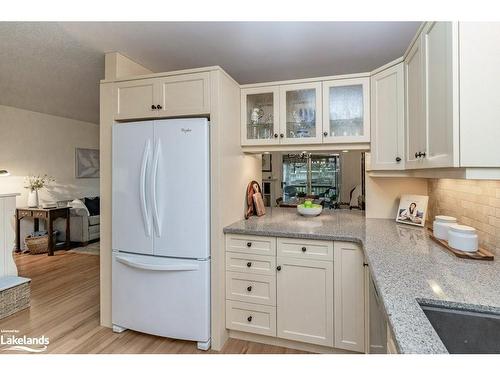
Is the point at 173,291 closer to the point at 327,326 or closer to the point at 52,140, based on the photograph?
the point at 327,326

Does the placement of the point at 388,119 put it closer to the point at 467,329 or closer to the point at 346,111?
the point at 346,111

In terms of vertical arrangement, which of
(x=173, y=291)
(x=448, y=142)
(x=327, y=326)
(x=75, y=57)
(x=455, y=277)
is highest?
(x=75, y=57)

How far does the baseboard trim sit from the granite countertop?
813mm

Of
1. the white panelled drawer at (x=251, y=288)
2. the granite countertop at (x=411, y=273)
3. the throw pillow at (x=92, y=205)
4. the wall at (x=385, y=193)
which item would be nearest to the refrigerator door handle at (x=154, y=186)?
the granite countertop at (x=411, y=273)

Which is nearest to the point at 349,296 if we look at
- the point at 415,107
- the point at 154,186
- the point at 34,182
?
the point at 415,107

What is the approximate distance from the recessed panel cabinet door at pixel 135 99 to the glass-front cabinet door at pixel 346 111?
139 centimetres

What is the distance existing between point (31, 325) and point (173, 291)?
1.41 meters

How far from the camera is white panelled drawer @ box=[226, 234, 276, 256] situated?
204cm

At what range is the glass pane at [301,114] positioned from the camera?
2.31m

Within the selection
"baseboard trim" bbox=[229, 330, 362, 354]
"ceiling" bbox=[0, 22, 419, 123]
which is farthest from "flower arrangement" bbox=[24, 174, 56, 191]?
"baseboard trim" bbox=[229, 330, 362, 354]

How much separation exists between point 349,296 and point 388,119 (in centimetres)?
131

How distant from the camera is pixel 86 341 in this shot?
6.97 ft

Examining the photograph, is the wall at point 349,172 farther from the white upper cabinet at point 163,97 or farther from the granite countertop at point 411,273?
the white upper cabinet at point 163,97
